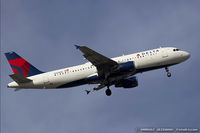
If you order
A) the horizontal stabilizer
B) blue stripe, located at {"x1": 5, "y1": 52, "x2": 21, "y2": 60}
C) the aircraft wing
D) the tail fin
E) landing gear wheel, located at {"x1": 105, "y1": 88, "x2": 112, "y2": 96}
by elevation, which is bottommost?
landing gear wheel, located at {"x1": 105, "y1": 88, "x2": 112, "y2": 96}

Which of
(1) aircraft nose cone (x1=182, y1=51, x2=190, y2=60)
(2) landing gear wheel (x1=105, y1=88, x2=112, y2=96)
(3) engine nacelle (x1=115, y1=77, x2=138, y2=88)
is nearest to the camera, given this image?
(1) aircraft nose cone (x1=182, y1=51, x2=190, y2=60)

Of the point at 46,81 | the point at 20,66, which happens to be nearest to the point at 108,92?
the point at 46,81

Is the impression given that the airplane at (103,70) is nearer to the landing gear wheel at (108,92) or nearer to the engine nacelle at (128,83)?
the landing gear wheel at (108,92)

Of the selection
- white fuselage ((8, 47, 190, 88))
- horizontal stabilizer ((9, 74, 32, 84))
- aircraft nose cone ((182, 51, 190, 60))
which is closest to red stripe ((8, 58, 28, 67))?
white fuselage ((8, 47, 190, 88))

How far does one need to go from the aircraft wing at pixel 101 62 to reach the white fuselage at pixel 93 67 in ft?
4.37

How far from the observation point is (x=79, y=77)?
53.2 m

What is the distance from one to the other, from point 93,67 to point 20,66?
1238cm

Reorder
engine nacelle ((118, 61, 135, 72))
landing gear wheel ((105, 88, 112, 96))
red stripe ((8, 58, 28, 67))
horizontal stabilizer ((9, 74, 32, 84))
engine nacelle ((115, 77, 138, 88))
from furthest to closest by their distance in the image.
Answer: engine nacelle ((115, 77, 138, 88)) < landing gear wheel ((105, 88, 112, 96)) < red stripe ((8, 58, 28, 67)) < horizontal stabilizer ((9, 74, 32, 84)) < engine nacelle ((118, 61, 135, 72))

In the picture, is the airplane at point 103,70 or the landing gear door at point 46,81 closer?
the airplane at point 103,70

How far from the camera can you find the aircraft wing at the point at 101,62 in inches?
1976

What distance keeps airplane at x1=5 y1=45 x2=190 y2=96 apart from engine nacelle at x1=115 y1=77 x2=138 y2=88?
366 cm

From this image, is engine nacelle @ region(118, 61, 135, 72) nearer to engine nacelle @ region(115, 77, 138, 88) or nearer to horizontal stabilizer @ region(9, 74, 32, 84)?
engine nacelle @ region(115, 77, 138, 88)

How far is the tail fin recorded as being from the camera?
2222 inches

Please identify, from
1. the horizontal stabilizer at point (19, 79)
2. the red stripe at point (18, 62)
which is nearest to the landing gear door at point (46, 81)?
the horizontal stabilizer at point (19, 79)
